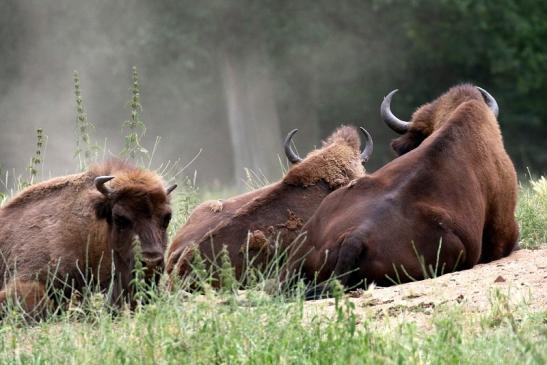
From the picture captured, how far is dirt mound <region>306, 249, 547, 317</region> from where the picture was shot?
704 cm

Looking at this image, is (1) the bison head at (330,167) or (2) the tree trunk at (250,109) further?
(2) the tree trunk at (250,109)

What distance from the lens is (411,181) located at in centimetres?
879

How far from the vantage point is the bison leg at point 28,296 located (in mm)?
8070

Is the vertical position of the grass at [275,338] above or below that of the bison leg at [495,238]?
below

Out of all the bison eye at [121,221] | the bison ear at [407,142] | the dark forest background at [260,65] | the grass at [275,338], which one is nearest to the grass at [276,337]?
the grass at [275,338]

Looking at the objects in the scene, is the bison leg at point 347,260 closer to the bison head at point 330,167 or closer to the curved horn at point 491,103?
the bison head at point 330,167

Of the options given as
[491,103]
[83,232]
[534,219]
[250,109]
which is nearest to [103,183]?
[83,232]

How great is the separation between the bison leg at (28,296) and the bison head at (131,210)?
0.54 metres

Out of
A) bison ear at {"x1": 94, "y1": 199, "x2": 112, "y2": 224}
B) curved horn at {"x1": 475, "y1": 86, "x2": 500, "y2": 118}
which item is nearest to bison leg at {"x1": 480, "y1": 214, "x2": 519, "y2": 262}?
curved horn at {"x1": 475, "y1": 86, "x2": 500, "y2": 118}

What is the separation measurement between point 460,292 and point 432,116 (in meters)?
3.18

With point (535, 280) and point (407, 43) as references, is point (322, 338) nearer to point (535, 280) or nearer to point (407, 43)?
point (535, 280)

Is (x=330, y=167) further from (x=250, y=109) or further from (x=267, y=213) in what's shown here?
(x=250, y=109)

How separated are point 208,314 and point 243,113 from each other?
27.4 meters

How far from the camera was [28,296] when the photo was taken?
8.23m
